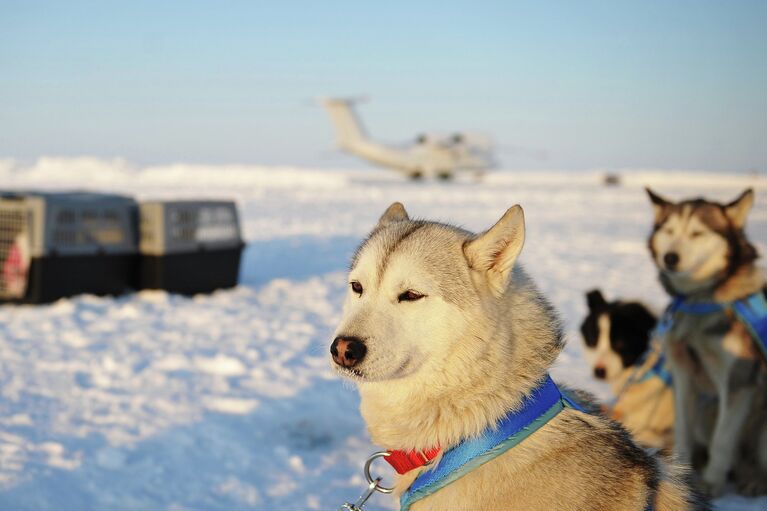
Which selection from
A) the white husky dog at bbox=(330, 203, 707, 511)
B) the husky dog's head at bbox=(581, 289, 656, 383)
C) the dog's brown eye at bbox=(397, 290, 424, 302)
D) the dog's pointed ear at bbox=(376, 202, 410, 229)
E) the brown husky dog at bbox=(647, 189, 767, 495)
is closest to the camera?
the white husky dog at bbox=(330, 203, 707, 511)

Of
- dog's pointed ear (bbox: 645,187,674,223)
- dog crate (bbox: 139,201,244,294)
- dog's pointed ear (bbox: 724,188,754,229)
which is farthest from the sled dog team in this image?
dog crate (bbox: 139,201,244,294)

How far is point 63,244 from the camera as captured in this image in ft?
20.8

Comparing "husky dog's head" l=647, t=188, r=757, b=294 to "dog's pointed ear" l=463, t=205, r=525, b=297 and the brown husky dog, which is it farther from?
"dog's pointed ear" l=463, t=205, r=525, b=297

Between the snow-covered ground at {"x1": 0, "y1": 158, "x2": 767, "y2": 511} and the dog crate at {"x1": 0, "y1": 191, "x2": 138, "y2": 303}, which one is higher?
the dog crate at {"x1": 0, "y1": 191, "x2": 138, "y2": 303}

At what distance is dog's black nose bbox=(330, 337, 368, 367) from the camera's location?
1943mm

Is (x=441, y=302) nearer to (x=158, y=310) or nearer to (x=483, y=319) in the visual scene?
(x=483, y=319)

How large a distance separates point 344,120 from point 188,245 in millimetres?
50807

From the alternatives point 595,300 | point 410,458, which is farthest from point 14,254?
point 410,458

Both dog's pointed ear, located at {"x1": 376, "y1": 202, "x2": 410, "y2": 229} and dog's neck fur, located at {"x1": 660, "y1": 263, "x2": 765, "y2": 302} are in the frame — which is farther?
dog's neck fur, located at {"x1": 660, "y1": 263, "x2": 765, "y2": 302}

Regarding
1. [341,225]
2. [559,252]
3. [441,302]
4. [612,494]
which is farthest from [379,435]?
[341,225]

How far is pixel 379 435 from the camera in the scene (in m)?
2.01

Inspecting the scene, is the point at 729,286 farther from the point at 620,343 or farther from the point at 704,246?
the point at 620,343

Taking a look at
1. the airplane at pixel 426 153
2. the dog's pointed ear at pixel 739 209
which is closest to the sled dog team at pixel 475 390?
the dog's pointed ear at pixel 739 209

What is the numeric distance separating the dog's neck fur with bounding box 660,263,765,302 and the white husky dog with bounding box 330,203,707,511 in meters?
1.92
